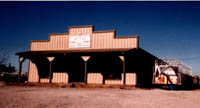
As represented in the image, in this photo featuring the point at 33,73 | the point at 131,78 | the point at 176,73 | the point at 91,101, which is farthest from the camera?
the point at 176,73

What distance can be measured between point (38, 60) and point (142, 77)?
1197 cm

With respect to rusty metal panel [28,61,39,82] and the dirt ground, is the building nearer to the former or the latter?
rusty metal panel [28,61,39,82]

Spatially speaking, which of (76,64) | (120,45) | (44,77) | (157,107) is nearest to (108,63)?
(120,45)

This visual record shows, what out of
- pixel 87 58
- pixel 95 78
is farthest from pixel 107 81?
pixel 87 58

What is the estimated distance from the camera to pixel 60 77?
22734 mm

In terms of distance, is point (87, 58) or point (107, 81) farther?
point (107, 81)

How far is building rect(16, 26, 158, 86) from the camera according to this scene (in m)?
20.0

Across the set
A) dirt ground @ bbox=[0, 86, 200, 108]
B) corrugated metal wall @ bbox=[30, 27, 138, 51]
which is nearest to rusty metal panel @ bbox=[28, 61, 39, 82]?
corrugated metal wall @ bbox=[30, 27, 138, 51]

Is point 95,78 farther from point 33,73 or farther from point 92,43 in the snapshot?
point 33,73

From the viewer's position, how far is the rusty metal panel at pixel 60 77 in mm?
22536

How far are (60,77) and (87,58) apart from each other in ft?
16.5

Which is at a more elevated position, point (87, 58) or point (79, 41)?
point (79, 41)

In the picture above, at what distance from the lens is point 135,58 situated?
21641mm

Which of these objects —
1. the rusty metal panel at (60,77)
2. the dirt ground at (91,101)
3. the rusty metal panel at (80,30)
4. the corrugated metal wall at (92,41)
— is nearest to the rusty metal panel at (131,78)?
the corrugated metal wall at (92,41)
